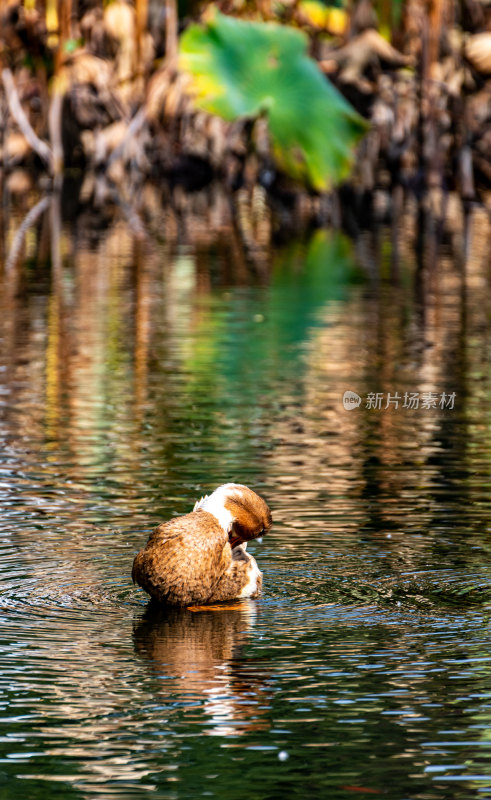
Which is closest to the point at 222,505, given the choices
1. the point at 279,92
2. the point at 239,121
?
the point at 279,92

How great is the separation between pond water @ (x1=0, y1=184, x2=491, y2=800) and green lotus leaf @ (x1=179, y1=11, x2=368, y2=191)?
34.8 feet

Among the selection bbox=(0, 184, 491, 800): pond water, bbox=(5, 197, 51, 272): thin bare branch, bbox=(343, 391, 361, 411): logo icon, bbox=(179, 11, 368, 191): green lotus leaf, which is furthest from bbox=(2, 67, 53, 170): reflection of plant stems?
bbox=(343, 391, 361, 411): logo icon

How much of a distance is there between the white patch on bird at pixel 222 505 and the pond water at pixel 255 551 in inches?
12.2

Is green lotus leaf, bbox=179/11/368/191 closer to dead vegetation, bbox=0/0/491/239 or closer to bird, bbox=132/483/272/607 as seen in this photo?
dead vegetation, bbox=0/0/491/239

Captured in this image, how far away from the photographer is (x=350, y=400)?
10.8 meters

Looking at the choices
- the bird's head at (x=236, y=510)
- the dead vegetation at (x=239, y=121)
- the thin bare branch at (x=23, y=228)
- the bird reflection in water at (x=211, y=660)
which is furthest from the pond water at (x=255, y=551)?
the dead vegetation at (x=239, y=121)

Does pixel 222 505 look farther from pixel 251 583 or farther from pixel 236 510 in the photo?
pixel 251 583

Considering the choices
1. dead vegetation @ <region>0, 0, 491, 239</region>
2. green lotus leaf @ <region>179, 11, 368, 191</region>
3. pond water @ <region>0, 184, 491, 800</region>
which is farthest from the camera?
dead vegetation @ <region>0, 0, 491, 239</region>

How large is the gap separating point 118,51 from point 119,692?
1125 inches

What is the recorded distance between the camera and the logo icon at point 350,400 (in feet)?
34.9

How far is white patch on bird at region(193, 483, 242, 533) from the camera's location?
19.8 ft

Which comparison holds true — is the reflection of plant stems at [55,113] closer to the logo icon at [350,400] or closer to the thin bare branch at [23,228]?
the thin bare branch at [23,228]

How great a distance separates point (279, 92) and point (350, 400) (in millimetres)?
16383

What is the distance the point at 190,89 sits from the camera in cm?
2648
